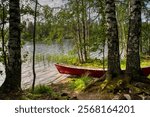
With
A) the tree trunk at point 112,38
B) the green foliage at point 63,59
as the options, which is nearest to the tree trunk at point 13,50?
the tree trunk at point 112,38

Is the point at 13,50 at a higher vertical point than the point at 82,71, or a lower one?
higher

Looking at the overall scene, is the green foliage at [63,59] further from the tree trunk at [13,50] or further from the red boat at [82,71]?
the tree trunk at [13,50]

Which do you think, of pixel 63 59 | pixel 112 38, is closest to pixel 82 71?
pixel 112 38

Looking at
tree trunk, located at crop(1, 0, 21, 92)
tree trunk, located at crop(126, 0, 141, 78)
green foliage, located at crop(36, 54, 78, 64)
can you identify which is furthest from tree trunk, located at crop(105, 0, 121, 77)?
green foliage, located at crop(36, 54, 78, 64)

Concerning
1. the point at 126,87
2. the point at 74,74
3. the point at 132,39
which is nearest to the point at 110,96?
the point at 126,87

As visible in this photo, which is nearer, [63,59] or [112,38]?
[112,38]

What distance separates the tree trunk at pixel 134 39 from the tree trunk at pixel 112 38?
569mm

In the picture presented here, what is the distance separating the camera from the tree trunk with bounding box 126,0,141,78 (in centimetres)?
1272

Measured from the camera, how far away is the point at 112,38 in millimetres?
13297

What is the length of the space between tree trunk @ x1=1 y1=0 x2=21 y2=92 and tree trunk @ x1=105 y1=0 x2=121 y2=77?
3.45 meters

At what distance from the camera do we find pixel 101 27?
18234 millimetres

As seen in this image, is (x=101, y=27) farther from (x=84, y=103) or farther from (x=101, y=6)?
(x=84, y=103)

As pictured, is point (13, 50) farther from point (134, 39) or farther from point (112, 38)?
point (134, 39)

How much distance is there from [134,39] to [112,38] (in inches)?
36.6
